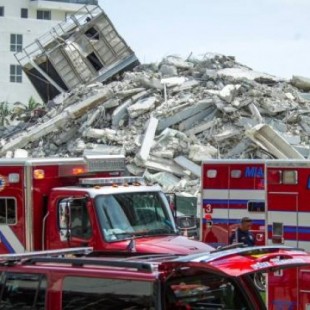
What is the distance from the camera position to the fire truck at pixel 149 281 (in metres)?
5.45

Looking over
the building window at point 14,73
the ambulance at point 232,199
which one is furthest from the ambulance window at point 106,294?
the building window at point 14,73

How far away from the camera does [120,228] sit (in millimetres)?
11586

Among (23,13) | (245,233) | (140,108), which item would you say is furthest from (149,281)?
(23,13)

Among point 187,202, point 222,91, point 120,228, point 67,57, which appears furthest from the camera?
point 67,57

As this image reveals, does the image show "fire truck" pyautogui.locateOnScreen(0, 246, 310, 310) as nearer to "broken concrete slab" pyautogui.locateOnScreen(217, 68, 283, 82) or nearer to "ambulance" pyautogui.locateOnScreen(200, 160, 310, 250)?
"ambulance" pyautogui.locateOnScreen(200, 160, 310, 250)

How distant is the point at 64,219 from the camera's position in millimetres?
12000

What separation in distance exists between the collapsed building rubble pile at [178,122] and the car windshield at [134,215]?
522 inches

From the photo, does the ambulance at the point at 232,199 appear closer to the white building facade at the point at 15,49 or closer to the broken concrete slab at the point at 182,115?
the broken concrete slab at the point at 182,115

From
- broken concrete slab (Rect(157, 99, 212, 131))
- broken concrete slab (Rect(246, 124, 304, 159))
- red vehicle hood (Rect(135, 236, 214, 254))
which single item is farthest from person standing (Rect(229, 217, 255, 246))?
broken concrete slab (Rect(157, 99, 212, 131))

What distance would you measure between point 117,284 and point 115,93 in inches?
1039

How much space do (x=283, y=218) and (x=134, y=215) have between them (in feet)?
6.93

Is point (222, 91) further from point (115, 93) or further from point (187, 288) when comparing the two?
point (187, 288)

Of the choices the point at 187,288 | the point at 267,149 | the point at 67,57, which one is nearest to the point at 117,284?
the point at 187,288

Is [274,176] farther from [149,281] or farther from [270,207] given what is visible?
[149,281]
